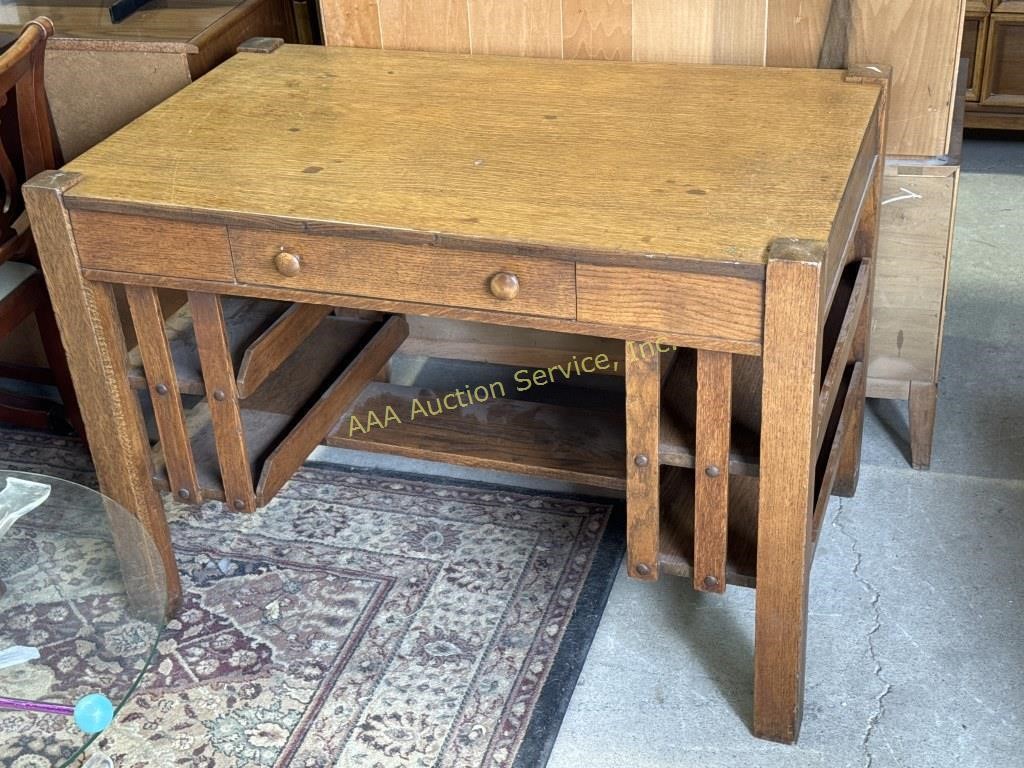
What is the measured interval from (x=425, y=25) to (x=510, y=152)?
0.56m

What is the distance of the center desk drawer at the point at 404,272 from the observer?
4.98 feet

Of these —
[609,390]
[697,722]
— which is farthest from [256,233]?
[609,390]

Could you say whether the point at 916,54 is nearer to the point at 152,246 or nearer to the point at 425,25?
the point at 425,25

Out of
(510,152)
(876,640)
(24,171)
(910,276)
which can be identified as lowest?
(876,640)

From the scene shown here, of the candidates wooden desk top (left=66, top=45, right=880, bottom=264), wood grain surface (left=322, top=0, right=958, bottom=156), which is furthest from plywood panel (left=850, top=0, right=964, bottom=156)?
wooden desk top (left=66, top=45, right=880, bottom=264)

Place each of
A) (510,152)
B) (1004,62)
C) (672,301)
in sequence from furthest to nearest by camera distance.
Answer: (1004,62) < (510,152) < (672,301)

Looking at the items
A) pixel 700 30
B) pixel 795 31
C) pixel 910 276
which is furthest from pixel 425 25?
pixel 910 276

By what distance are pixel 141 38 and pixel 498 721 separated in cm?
124

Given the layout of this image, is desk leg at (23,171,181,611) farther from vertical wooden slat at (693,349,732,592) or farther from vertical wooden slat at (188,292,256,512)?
vertical wooden slat at (693,349,732,592)

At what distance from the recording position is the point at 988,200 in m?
3.25

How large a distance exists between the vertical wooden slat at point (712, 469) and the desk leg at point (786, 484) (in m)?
0.06

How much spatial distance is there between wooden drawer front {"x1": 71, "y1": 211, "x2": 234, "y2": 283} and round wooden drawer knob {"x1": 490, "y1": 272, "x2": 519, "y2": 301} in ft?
1.18

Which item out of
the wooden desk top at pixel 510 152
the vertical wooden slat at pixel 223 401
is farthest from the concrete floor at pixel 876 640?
the wooden desk top at pixel 510 152

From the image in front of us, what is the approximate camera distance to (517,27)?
6.95ft
